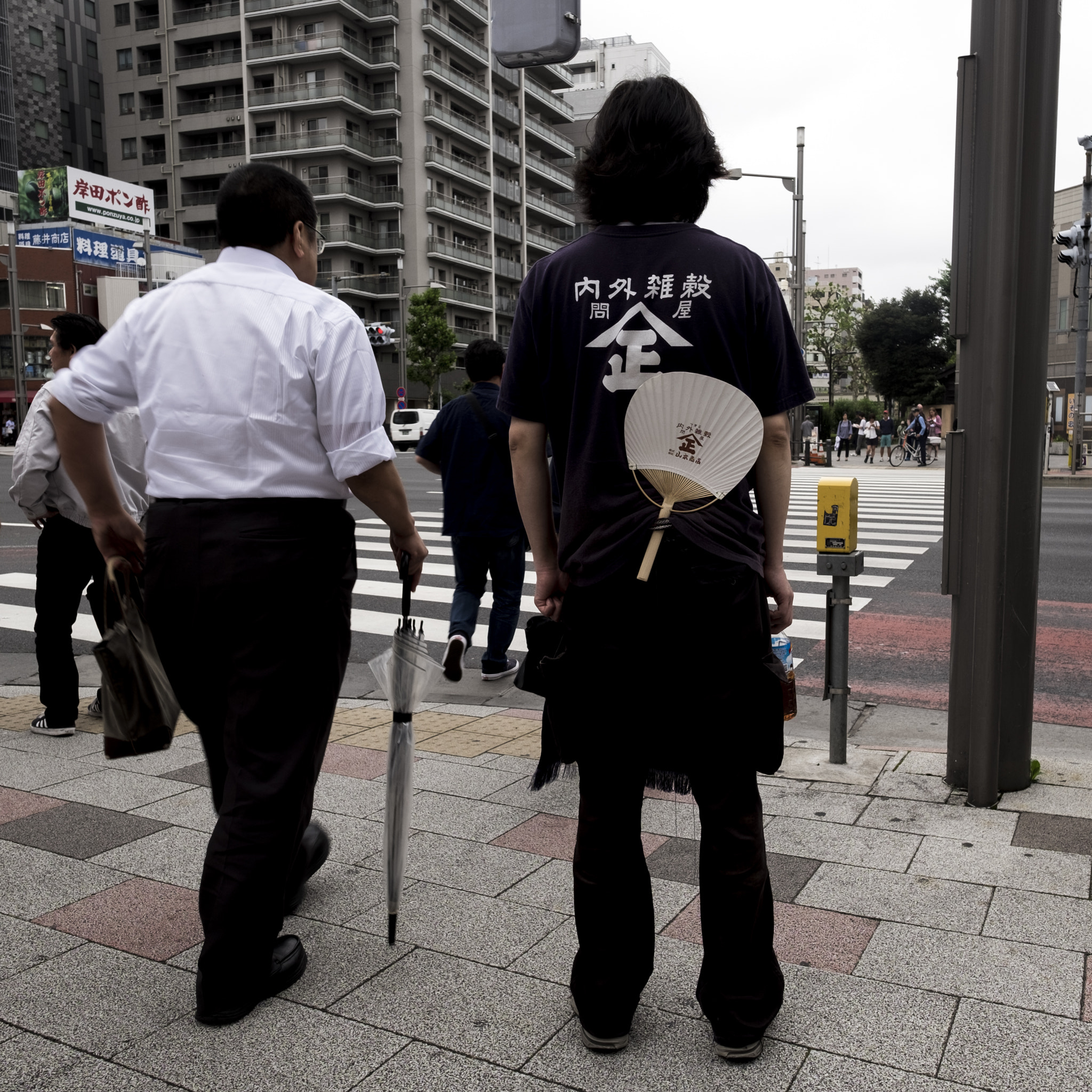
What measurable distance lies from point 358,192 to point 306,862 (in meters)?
66.5

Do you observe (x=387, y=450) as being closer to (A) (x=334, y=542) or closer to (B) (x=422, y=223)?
(A) (x=334, y=542)

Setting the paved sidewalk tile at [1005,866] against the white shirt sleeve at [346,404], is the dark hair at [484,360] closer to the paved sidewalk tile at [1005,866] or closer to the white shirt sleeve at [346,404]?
the white shirt sleeve at [346,404]

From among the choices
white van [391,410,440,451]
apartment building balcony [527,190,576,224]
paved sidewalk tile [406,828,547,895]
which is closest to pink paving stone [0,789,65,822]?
paved sidewalk tile [406,828,547,895]

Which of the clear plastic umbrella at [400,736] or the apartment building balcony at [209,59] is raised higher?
the apartment building balcony at [209,59]

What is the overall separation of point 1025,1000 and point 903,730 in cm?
275

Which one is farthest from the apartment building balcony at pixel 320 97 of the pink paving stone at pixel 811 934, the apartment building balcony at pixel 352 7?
the pink paving stone at pixel 811 934

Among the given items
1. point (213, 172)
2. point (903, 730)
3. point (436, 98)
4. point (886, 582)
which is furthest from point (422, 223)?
point (903, 730)

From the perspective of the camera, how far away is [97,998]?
253cm

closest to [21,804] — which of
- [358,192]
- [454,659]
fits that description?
[454,659]

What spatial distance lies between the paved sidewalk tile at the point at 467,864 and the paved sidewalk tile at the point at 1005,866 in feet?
3.85

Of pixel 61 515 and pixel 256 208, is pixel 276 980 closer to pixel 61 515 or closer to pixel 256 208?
pixel 256 208

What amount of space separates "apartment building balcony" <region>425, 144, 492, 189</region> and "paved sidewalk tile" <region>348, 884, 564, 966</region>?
69.1 metres

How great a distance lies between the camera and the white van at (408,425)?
44.1 meters

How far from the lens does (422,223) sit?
221 feet
